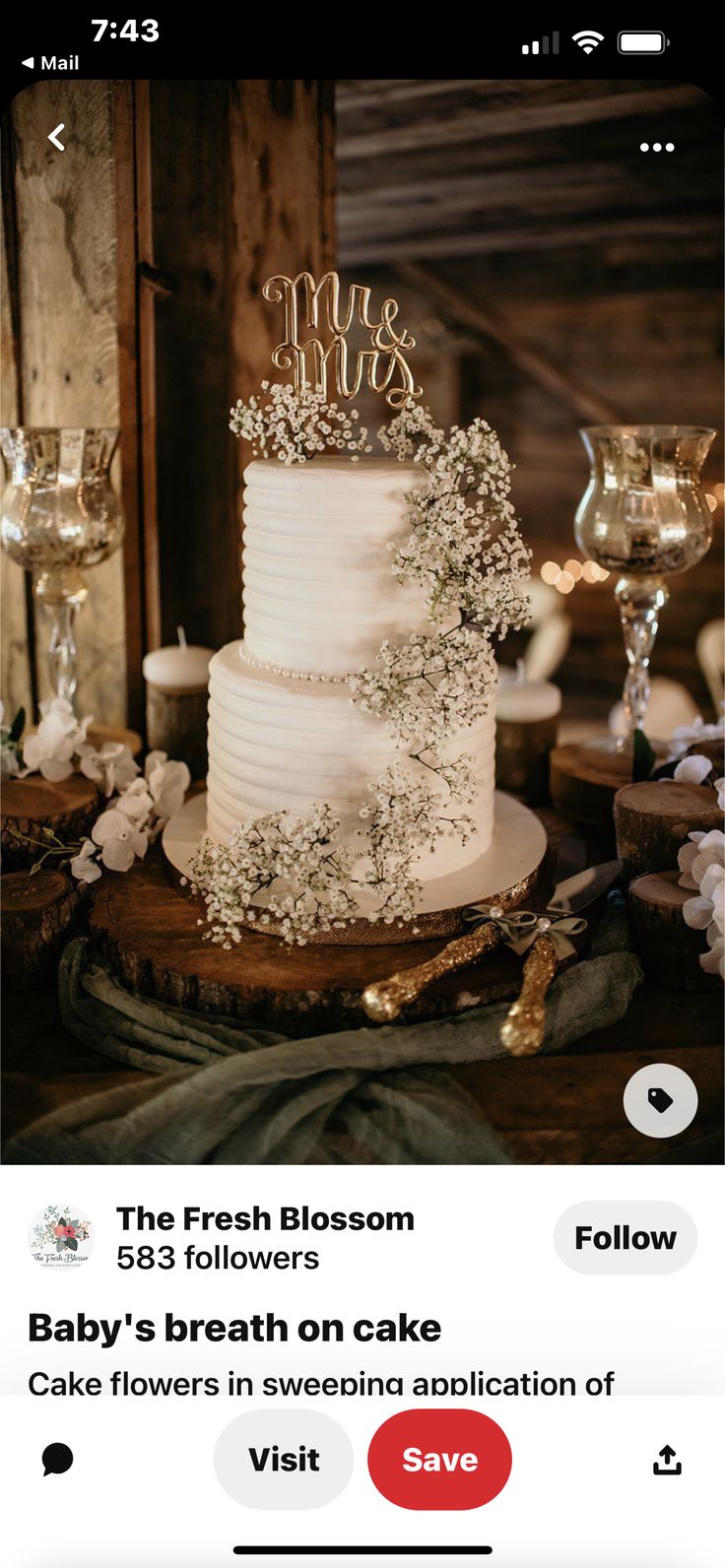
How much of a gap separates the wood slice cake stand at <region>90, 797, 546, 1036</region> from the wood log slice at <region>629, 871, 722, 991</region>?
12 centimetres

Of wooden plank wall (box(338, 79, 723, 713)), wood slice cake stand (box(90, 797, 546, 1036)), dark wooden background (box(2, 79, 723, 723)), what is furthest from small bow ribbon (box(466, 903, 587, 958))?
wooden plank wall (box(338, 79, 723, 713))

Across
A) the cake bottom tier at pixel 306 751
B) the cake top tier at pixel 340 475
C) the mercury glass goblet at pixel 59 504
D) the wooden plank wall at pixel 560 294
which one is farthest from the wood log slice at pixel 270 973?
the wooden plank wall at pixel 560 294

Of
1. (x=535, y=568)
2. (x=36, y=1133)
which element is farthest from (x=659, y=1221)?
(x=535, y=568)

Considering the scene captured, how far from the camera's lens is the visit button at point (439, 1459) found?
0.75 metres

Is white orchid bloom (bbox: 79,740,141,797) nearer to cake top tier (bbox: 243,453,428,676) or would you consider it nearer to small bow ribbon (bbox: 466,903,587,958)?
cake top tier (bbox: 243,453,428,676)

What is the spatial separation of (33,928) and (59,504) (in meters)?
0.53

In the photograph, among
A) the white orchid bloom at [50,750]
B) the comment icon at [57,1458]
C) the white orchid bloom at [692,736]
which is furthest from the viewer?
the white orchid bloom at [692,736]

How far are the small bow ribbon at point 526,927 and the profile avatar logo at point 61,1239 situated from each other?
1.31 feet

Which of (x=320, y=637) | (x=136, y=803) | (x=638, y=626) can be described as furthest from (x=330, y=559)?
(x=638, y=626)

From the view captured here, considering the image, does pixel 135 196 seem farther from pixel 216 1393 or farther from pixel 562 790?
pixel 216 1393

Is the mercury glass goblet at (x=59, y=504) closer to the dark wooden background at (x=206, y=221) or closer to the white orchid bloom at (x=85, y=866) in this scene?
the dark wooden background at (x=206, y=221)

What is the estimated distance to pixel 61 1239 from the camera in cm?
79

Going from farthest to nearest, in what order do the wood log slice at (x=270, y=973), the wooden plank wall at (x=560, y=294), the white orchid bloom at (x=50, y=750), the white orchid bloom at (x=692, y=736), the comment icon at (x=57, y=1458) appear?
the wooden plank wall at (x=560, y=294) → the white orchid bloom at (x=692, y=736) → the white orchid bloom at (x=50, y=750) → the wood log slice at (x=270, y=973) → the comment icon at (x=57, y=1458)

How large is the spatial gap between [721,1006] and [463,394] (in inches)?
104
